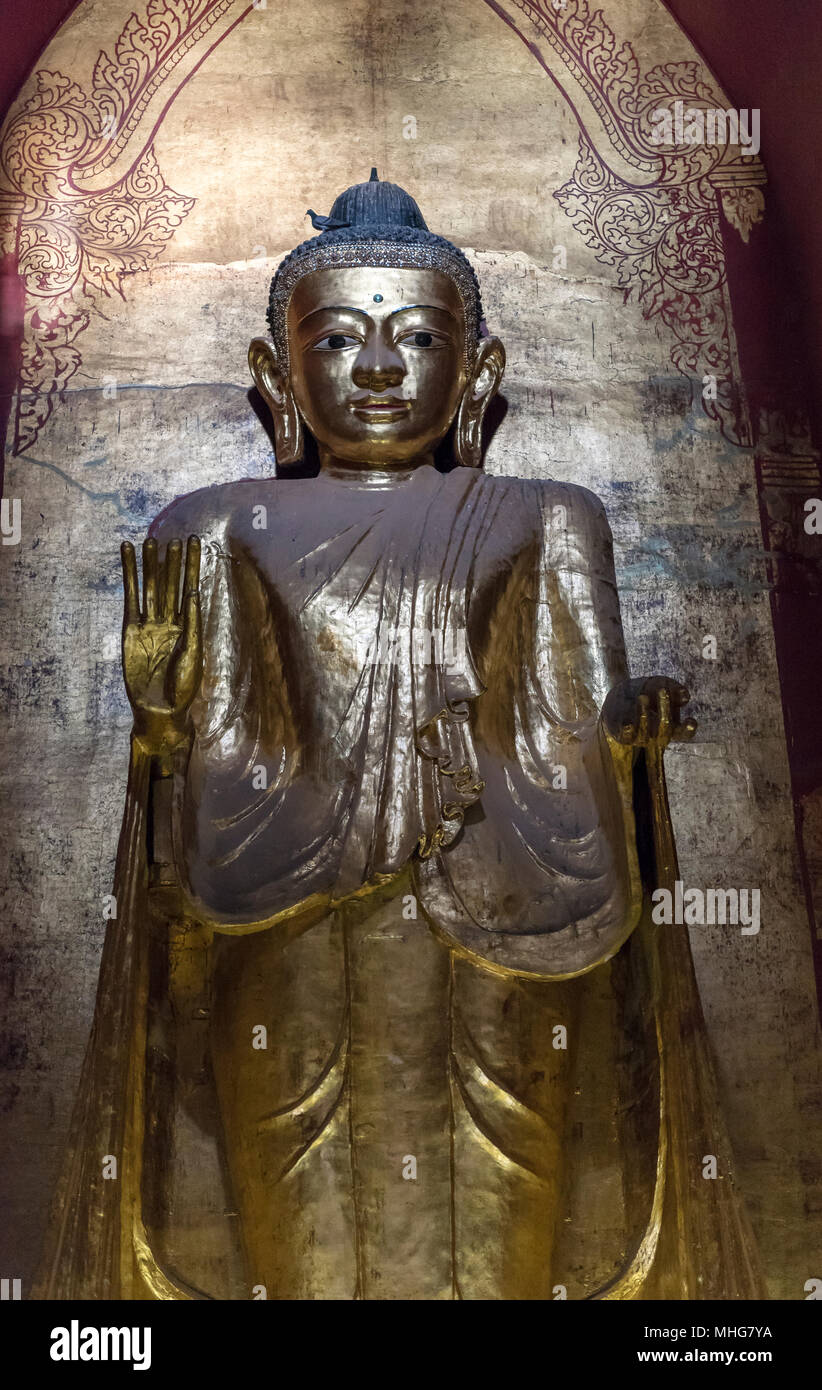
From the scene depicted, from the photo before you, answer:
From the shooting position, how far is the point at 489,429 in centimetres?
504

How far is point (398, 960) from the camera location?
3.97m

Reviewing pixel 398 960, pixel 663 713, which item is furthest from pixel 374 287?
pixel 398 960

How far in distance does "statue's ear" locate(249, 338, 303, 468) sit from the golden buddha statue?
0.11 metres

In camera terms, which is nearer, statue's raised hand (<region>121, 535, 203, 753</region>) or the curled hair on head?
statue's raised hand (<region>121, 535, 203, 753</region>)

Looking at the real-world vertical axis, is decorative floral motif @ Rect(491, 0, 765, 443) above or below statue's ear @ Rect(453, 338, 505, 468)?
above

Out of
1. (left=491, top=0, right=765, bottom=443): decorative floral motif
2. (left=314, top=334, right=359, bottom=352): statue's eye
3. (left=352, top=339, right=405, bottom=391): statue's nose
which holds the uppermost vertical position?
(left=491, top=0, right=765, bottom=443): decorative floral motif

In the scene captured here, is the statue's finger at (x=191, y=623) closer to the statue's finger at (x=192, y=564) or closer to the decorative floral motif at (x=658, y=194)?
the statue's finger at (x=192, y=564)

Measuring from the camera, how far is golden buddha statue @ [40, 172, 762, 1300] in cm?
390

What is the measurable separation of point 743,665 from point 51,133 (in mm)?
2426

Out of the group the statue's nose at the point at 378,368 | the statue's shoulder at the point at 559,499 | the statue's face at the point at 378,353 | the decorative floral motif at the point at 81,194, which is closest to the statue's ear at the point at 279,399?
the statue's face at the point at 378,353

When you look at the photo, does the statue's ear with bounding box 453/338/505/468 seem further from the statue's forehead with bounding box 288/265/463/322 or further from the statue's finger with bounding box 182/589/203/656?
the statue's finger with bounding box 182/589/203/656

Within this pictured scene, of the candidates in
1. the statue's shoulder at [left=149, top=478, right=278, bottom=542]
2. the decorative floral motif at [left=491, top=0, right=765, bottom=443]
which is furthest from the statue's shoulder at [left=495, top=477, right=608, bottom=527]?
the decorative floral motif at [left=491, top=0, right=765, bottom=443]

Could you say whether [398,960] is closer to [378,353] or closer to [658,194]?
[378,353]

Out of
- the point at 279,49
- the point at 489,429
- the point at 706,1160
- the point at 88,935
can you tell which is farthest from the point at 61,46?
the point at 706,1160
